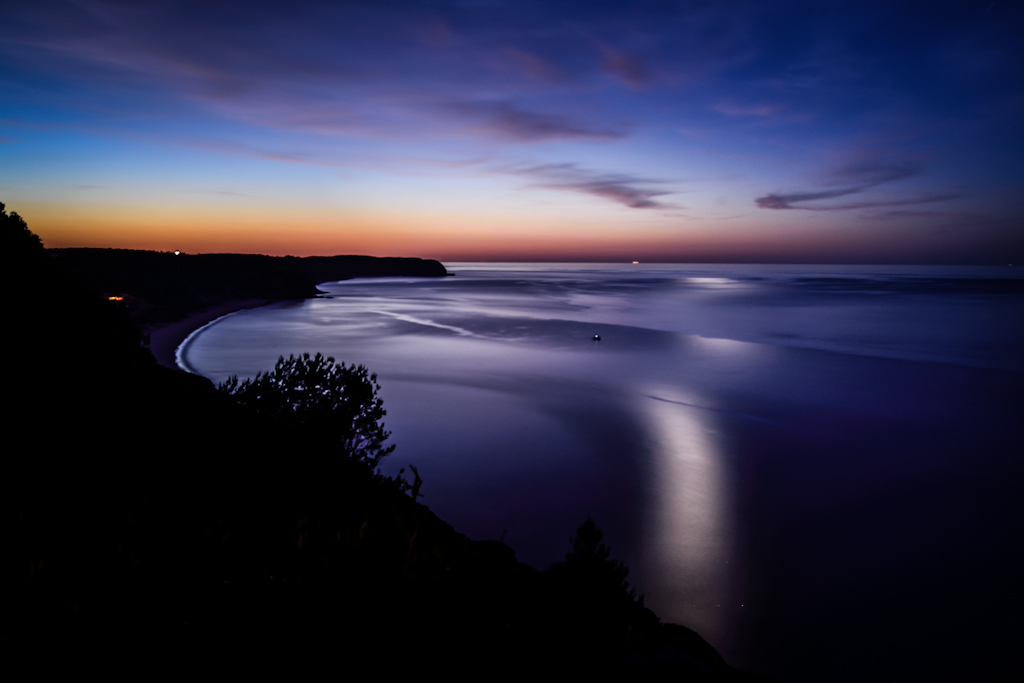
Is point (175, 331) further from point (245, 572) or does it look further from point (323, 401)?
point (245, 572)

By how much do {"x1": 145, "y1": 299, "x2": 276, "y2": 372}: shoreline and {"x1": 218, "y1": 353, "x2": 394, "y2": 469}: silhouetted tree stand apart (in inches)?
405

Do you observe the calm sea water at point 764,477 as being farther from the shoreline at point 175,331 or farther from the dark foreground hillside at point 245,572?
the dark foreground hillside at point 245,572

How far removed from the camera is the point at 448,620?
145 inches

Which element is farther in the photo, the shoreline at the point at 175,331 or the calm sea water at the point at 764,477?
the shoreline at the point at 175,331

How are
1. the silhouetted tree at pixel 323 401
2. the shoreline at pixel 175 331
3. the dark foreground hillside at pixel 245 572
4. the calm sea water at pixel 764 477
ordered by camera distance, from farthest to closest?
1. the shoreline at pixel 175 331
2. the silhouetted tree at pixel 323 401
3. the calm sea water at pixel 764 477
4. the dark foreground hillside at pixel 245 572

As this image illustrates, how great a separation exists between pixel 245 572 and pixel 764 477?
15472mm

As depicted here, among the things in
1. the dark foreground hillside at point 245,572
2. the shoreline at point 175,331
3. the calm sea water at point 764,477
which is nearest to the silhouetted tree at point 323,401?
the calm sea water at point 764,477

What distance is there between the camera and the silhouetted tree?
38.9ft

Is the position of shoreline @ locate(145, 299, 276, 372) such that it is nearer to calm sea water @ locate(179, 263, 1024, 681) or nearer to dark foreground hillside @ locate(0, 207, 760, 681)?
calm sea water @ locate(179, 263, 1024, 681)

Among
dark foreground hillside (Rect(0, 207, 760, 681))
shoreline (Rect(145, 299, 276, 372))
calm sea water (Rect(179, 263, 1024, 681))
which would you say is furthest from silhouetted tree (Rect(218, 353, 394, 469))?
shoreline (Rect(145, 299, 276, 372))

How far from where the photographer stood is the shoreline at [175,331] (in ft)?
108

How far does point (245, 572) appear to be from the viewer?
12.9ft

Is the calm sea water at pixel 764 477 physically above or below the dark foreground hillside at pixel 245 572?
below

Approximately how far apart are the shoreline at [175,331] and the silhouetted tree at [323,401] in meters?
10.3
